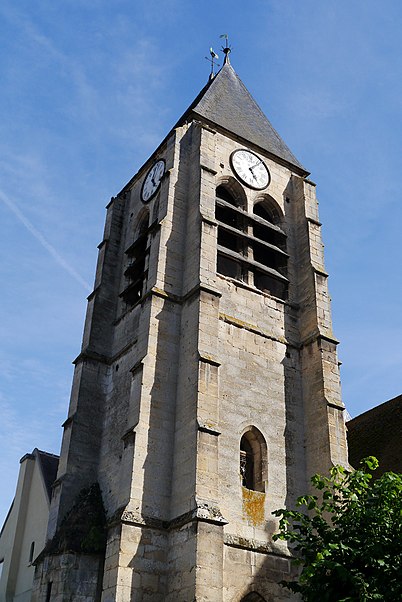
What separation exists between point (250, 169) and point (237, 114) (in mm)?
2949

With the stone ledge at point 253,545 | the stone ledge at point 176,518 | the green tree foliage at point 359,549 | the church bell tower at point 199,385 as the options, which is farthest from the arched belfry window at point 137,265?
the green tree foliage at point 359,549

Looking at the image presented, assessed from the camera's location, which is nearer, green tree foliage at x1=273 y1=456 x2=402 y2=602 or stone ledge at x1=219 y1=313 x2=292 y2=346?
green tree foliage at x1=273 y1=456 x2=402 y2=602

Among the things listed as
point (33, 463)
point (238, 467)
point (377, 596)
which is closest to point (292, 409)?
point (238, 467)

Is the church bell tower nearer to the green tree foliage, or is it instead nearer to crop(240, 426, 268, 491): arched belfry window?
crop(240, 426, 268, 491): arched belfry window

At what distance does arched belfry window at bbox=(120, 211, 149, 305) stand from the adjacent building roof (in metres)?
7.11

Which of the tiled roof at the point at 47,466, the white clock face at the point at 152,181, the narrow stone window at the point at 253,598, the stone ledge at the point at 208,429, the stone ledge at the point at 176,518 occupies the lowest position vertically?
the narrow stone window at the point at 253,598

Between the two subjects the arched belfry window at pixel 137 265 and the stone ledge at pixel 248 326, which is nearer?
the stone ledge at pixel 248 326

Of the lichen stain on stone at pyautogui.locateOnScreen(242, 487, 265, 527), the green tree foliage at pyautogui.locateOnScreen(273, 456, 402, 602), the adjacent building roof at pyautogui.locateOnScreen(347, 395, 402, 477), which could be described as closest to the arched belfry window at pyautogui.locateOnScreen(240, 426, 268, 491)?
the lichen stain on stone at pyautogui.locateOnScreen(242, 487, 265, 527)

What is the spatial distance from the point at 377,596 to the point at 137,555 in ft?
16.2

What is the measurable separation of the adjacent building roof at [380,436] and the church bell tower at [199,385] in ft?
5.61

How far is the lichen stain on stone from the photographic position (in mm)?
14359

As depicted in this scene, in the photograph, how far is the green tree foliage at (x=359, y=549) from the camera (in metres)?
9.93

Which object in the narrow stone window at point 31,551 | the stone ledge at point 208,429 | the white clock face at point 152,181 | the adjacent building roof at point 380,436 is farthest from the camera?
the white clock face at point 152,181

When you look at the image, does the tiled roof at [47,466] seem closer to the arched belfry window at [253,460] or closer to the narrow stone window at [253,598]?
the arched belfry window at [253,460]
